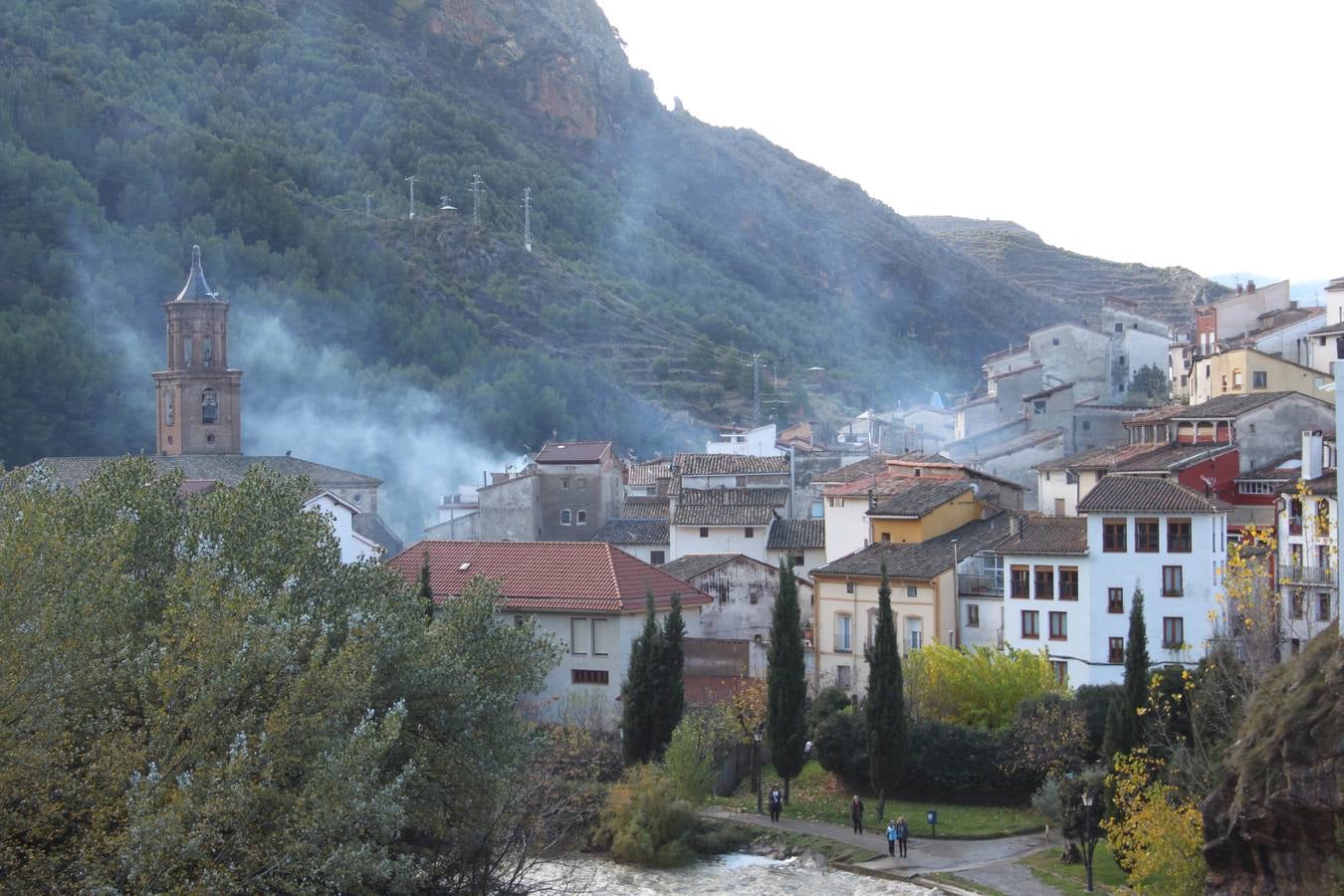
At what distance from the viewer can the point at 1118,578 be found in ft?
140

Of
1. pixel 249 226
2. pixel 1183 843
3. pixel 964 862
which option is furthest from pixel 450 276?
pixel 1183 843

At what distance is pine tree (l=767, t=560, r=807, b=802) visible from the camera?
39375 mm

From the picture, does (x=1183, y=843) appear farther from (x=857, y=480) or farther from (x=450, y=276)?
(x=450, y=276)

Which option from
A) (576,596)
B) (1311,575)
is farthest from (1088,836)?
(576,596)

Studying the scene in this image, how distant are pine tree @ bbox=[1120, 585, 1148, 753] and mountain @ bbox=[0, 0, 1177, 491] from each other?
189 feet

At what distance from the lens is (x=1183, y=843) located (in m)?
26.3

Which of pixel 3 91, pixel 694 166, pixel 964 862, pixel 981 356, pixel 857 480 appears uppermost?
pixel 694 166

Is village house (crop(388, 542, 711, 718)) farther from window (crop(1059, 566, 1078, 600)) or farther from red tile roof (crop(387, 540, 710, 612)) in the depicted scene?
window (crop(1059, 566, 1078, 600))

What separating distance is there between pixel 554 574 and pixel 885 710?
40.4 ft

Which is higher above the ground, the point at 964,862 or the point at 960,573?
the point at 960,573

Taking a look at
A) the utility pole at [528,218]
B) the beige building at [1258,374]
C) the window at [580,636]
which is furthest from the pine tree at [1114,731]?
the utility pole at [528,218]

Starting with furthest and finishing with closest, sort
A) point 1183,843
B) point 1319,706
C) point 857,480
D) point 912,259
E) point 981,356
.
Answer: point 912,259
point 981,356
point 857,480
point 1183,843
point 1319,706

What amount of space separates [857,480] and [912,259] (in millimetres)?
131932

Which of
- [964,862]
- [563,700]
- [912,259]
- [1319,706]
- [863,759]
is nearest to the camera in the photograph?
[1319,706]
